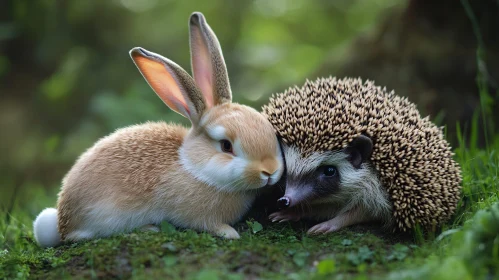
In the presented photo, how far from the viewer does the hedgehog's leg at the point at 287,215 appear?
17.4ft

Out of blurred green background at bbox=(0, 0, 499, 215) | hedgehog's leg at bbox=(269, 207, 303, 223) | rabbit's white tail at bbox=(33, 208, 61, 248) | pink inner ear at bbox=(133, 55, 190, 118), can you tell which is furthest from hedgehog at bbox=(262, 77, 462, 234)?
blurred green background at bbox=(0, 0, 499, 215)

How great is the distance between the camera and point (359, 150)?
5.23 metres

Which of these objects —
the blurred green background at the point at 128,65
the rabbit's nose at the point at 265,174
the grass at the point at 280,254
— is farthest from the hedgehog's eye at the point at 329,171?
the blurred green background at the point at 128,65

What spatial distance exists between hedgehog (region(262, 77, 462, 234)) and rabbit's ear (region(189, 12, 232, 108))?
0.60 meters

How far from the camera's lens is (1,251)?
5.43m

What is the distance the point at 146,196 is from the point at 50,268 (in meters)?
1.00

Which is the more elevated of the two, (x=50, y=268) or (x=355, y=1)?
(x=355, y=1)

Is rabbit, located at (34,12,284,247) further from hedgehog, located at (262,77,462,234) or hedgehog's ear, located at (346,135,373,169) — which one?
hedgehog's ear, located at (346,135,373,169)

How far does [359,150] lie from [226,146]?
123cm

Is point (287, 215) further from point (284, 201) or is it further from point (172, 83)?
point (172, 83)

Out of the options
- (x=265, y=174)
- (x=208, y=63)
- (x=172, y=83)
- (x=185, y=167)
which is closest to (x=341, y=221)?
(x=265, y=174)

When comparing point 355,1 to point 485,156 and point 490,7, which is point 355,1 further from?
point 485,156

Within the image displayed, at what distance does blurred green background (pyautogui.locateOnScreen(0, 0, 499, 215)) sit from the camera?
28.7 ft

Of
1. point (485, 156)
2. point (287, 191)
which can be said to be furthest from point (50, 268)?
point (485, 156)
